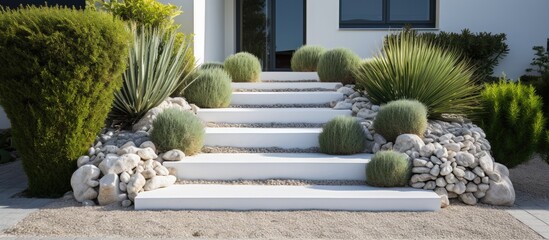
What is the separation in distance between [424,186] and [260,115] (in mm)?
2784

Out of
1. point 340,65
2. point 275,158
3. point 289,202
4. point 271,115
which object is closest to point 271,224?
point 289,202

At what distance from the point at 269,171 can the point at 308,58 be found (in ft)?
15.8

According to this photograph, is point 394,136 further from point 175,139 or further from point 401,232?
point 175,139

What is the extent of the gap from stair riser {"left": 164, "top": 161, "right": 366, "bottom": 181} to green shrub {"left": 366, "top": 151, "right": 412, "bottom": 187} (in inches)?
9.5

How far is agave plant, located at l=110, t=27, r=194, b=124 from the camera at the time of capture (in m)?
7.66

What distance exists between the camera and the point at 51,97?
6.40 meters

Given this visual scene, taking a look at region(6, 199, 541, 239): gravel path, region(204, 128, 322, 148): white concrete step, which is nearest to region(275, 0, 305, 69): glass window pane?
region(204, 128, 322, 148): white concrete step

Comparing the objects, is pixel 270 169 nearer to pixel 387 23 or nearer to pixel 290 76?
pixel 290 76

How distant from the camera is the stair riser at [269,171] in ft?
22.2

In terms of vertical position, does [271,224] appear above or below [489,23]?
below

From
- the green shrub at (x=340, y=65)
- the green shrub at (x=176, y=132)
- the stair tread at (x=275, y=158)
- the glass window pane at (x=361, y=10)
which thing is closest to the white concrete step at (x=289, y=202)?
the stair tread at (x=275, y=158)

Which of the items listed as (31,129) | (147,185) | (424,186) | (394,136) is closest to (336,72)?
(394,136)

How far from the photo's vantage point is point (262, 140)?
7.61 m

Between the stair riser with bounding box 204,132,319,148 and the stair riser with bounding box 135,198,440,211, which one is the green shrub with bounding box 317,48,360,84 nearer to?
the stair riser with bounding box 204,132,319,148
